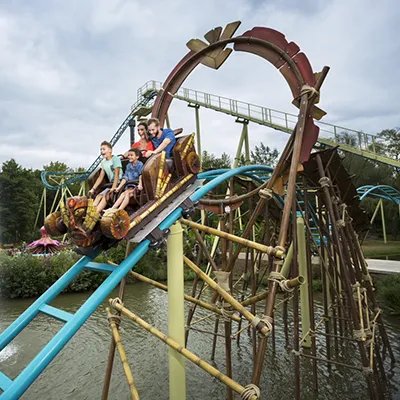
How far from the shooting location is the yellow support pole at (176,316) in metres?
2.85

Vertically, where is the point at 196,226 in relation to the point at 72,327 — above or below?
above

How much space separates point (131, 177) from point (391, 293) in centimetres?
814

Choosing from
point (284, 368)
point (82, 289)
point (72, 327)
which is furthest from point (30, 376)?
point (82, 289)

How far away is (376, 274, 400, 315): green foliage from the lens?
27.4 ft

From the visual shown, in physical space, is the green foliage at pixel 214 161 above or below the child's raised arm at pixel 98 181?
above

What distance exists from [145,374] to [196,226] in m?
3.55

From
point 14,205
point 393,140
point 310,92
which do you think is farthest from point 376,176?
point 14,205

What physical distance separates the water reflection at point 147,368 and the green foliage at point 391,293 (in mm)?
521

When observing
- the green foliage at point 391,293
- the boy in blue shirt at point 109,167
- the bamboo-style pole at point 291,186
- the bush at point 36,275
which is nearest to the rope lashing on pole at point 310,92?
the bamboo-style pole at point 291,186

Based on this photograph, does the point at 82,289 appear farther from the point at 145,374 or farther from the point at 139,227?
the point at 139,227

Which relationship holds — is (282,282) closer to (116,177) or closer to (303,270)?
(116,177)

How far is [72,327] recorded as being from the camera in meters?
2.18

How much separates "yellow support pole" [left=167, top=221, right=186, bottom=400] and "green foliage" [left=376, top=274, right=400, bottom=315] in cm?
744

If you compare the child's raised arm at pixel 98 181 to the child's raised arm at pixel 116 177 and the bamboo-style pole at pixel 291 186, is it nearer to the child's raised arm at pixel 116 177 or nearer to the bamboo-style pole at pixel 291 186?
the child's raised arm at pixel 116 177
